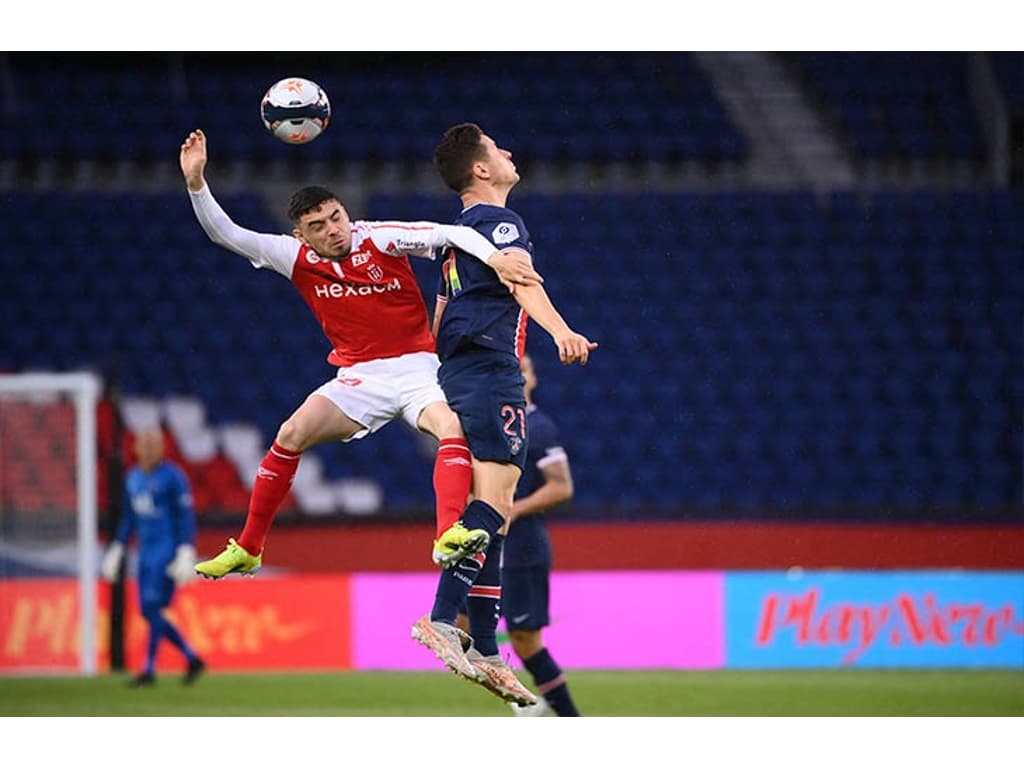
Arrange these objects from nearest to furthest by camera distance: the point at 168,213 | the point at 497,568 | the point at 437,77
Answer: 1. the point at 497,568
2. the point at 168,213
3. the point at 437,77

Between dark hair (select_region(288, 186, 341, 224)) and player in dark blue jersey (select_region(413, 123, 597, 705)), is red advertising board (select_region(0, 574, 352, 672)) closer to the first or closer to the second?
player in dark blue jersey (select_region(413, 123, 597, 705))

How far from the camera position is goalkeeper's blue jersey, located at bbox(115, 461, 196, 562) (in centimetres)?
995

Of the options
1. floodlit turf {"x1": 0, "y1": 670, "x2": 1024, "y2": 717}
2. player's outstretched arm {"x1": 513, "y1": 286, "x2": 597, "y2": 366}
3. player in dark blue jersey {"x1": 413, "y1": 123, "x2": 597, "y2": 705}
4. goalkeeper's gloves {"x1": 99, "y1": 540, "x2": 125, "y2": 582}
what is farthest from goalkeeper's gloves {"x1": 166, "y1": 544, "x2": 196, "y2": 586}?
player's outstretched arm {"x1": 513, "y1": 286, "x2": 597, "y2": 366}

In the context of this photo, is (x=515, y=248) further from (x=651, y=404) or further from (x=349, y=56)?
(x=349, y=56)

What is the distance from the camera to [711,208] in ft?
44.2

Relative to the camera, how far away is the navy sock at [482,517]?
4.97 meters

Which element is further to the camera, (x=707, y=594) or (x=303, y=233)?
(x=707, y=594)

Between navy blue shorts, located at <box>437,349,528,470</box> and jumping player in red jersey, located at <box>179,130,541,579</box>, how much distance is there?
0.06 meters

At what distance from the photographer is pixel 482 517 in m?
4.99

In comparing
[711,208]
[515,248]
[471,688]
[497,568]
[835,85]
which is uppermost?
[835,85]

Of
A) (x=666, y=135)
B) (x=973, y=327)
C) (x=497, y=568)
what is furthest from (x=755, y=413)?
(x=497, y=568)

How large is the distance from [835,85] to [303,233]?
9.85 metres

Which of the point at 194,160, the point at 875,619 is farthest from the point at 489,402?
the point at 875,619

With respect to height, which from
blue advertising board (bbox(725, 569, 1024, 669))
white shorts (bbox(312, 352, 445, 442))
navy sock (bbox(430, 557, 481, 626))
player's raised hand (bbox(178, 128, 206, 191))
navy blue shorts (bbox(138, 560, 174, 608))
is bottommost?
blue advertising board (bbox(725, 569, 1024, 669))
